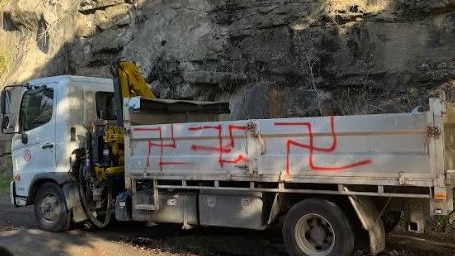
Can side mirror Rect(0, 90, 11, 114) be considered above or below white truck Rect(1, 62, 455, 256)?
above

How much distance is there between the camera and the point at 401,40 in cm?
1340

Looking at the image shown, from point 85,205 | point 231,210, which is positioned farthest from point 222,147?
point 85,205

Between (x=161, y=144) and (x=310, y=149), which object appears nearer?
(x=310, y=149)

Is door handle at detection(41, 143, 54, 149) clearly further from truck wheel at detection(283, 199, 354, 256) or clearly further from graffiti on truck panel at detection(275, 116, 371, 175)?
truck wheel at detection(283, 199, 354, 256)

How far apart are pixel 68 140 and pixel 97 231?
177cm

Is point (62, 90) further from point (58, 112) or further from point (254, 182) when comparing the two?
point (254, 182)

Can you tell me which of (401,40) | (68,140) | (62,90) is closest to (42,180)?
(68,140)

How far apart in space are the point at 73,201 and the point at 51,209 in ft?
1.84

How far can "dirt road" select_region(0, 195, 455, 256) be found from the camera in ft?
Result: 26.5

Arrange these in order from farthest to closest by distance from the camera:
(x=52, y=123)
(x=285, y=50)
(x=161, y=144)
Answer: (x=285, y=50), (x=52, y=123), (x=161, y=144)

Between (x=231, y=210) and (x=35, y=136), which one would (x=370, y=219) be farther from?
(x=35, y=136)

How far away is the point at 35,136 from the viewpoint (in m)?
10.2

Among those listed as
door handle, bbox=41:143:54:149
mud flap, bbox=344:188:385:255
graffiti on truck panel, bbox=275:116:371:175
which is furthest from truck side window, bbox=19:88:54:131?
mud flap, bbox=344:188:385:255

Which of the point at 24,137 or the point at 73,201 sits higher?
the point at 24,137
